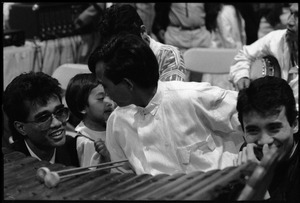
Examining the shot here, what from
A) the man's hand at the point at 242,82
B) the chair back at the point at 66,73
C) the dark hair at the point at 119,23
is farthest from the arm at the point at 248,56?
the chair back at the point at 66,73

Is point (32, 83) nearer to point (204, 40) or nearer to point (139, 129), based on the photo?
point (139, 129)

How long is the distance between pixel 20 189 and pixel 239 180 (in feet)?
2.50

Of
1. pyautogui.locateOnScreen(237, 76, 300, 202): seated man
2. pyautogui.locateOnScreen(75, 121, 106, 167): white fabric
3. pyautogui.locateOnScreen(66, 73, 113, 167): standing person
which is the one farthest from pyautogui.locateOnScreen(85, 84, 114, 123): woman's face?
pyautogui.locateOnScreen(237, 76, 300, 202): seated man

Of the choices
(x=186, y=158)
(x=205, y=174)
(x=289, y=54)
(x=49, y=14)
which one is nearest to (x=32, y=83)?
(x=186, y=158)

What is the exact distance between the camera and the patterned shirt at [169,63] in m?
3.40

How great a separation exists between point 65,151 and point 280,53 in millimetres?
1583

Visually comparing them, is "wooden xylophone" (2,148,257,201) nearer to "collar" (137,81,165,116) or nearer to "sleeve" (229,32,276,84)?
"collar" (137,81,165,116)

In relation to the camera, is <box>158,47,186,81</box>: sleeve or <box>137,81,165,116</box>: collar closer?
<box>137,81,165,116</box>: collar

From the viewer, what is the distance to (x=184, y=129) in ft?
8.80

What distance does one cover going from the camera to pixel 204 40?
6211mm

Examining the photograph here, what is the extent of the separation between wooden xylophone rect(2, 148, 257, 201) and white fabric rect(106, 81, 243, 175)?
0.28 metres

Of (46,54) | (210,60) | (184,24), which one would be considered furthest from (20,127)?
(184,24)

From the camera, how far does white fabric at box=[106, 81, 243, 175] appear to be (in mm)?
2668

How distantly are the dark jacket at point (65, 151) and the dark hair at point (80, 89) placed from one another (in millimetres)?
511
